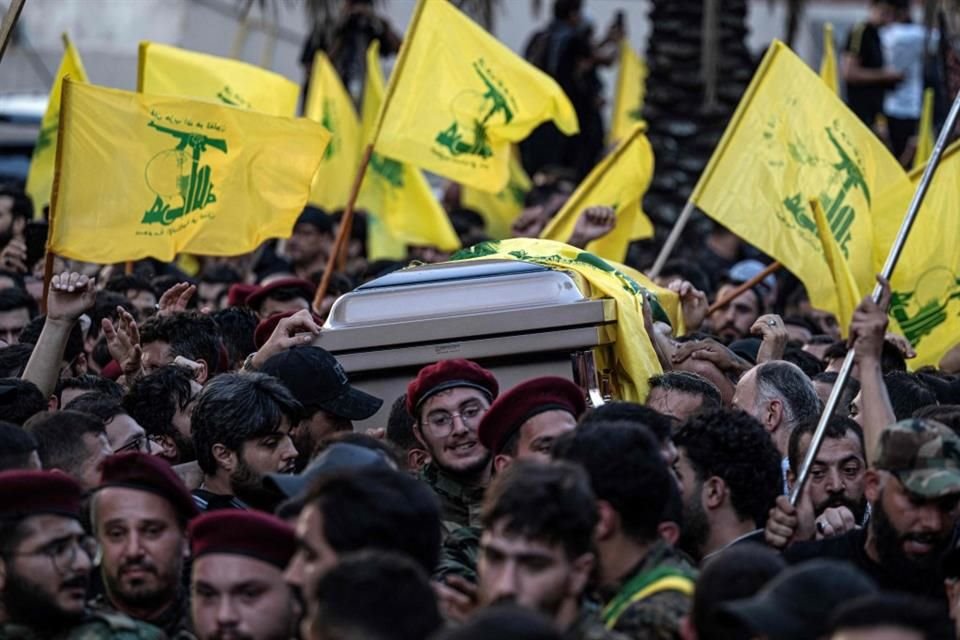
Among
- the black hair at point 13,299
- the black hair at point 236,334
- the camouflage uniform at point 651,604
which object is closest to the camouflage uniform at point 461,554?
the camouflage uniform at point 651,604

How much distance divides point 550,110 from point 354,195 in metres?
1.52

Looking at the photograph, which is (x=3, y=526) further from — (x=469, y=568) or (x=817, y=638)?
(x=817, y=638)

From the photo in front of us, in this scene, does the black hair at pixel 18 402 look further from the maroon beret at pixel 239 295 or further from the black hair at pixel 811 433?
the maroon beret at pixel 239 295

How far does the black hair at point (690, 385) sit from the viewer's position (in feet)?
26.8

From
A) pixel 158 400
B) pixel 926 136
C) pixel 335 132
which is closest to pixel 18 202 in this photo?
pixel 335 132

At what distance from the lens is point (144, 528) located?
6238 mm

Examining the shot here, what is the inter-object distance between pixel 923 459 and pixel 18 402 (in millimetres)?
3328

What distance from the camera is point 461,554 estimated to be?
23.0 feet

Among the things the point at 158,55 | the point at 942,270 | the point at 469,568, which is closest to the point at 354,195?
the point at 158,55

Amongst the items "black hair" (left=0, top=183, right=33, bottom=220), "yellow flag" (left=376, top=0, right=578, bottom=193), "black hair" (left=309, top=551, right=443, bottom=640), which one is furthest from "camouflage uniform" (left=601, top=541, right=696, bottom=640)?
"black hair" (left=0, top=183, right=33, bottom=220)

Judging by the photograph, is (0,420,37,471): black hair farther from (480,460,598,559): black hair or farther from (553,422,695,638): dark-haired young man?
(480,460,598,559): black hair

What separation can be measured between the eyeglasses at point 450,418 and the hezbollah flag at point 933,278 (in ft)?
11.3

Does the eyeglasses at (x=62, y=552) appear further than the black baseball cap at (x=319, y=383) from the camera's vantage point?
No

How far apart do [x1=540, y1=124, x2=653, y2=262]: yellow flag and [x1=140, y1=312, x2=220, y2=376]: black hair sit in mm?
2914
